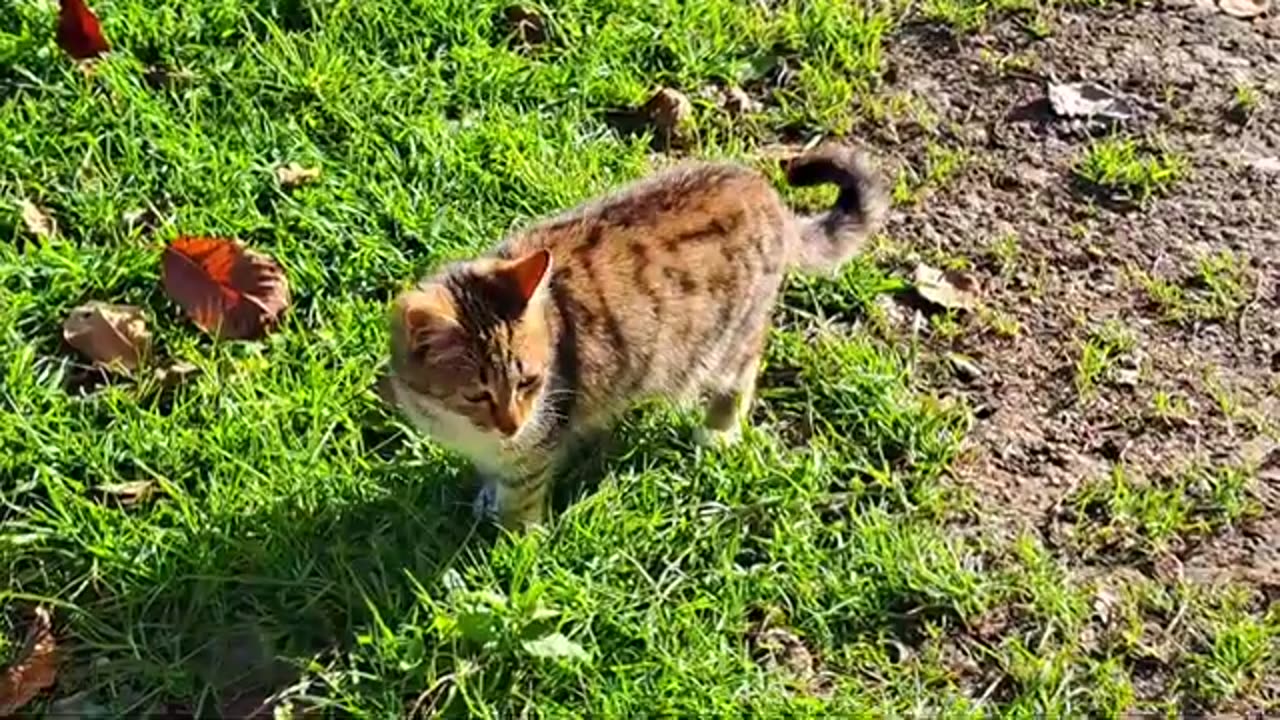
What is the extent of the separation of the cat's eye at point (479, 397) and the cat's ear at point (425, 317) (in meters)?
0.12

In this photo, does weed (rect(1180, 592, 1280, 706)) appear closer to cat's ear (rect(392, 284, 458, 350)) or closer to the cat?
the cat

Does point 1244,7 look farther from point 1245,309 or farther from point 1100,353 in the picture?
point 1100,353

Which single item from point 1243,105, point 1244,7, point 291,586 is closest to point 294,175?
point 291,586

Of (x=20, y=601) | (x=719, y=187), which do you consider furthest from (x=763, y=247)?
(x=20, y=601)

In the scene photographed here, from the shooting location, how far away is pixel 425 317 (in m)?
3.00

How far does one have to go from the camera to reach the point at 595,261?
3.25 m

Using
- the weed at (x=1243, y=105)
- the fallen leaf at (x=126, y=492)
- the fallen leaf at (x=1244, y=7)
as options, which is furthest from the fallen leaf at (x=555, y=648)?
the fallen leaf at (x=1244, y=7)

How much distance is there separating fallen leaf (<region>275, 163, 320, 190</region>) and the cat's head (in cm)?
91

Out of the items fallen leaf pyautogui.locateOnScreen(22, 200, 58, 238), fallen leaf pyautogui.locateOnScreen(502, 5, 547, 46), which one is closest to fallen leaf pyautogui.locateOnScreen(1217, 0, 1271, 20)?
fallen leaf pyautogui.locateOnScreen(502, 5, 547, 46)

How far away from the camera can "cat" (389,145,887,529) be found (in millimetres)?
3049

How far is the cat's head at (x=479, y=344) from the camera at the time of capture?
302 centimetres

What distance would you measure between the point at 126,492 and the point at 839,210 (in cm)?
156

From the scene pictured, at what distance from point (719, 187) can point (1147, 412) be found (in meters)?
1.04

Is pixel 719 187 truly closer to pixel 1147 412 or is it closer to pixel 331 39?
pixel 1147 412
